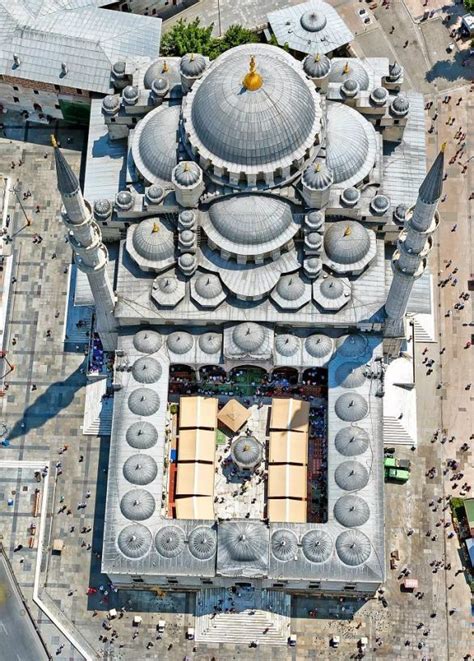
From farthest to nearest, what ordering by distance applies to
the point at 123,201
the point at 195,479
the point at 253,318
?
1. the point at 123,201
2. the point at 253,318
3. the point at 195,479

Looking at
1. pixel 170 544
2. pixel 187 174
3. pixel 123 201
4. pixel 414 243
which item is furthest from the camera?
pixel 123 201

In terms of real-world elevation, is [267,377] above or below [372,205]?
below

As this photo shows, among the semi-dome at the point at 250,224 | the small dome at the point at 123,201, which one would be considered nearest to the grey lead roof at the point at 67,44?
the small dome at the point at 123,201

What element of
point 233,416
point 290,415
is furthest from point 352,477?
point 233,416

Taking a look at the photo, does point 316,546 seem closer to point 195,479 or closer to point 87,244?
point 195,479

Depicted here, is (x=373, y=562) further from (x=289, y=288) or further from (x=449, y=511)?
(x=289, y=288)

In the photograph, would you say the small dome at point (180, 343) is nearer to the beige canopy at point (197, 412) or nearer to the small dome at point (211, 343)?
the small dome at point (211, 343)

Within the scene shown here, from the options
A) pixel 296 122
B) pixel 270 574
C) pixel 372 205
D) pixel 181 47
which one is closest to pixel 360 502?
pixel 270 574
